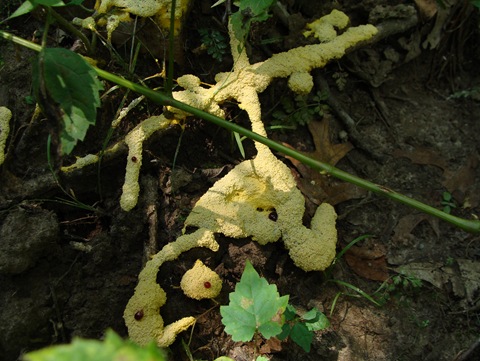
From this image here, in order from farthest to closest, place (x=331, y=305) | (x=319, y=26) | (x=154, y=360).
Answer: (x=319, y=26)
(x=331, y=305)
(x=154, y=360)

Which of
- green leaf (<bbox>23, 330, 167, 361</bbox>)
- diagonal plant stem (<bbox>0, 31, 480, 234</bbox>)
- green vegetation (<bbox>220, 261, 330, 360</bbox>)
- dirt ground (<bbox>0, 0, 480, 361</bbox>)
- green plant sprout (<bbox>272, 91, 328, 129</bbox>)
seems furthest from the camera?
green plant sprout (<bbox>272, 91, 328, 129</bbox>)

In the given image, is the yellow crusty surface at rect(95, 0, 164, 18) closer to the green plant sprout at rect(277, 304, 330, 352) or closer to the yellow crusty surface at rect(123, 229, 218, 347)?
the yellow crusty surface at rect(123, 229, 218, 347)

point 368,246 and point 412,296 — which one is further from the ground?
point 368,246

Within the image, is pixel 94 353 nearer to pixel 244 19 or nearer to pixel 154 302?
pixel 154 302

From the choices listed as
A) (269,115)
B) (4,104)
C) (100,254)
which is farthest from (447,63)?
(4,104)

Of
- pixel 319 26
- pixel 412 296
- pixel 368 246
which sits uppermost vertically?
pixel 319 26

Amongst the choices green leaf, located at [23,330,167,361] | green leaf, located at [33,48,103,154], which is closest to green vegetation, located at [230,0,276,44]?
green leaf, located at [33,48,103,154]

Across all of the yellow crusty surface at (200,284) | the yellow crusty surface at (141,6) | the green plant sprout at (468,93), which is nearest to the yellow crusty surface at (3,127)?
the yellow crusty surface at (141,6)

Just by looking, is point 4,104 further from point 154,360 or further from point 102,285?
point 154,360
